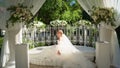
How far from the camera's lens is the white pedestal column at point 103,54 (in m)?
5.32

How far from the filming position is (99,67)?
5465 millimetres

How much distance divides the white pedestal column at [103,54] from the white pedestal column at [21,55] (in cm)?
147

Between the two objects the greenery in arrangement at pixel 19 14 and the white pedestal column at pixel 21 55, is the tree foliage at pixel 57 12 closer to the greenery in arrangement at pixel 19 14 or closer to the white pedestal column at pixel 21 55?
A: the greenery in arrangement at pixel 19 14

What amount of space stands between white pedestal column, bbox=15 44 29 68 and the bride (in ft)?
1.42

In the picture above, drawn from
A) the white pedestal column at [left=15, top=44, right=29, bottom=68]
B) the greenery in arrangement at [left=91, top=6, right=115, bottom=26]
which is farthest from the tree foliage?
the white pedestal column at [left=15, top=44, right=29, bottom=68]

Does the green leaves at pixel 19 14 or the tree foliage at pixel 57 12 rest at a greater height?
the tree foliage at pixel 57 12

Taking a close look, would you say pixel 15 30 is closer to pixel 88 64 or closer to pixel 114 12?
pixel 88 64

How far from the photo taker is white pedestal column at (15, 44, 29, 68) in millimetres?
5266

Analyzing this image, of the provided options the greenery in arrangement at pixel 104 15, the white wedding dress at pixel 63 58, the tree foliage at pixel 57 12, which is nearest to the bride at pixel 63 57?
the white wedding dress at pixel 63 58

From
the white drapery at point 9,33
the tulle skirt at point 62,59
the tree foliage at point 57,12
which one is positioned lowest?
the tulle skirt at point 62,59

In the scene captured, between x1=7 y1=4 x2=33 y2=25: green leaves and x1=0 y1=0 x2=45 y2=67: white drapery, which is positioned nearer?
x1=7 y1=4 x2=33 y2=25: green leaves

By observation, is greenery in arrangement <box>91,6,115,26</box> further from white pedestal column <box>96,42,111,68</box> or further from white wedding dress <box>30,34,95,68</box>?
white wedding dress <box>30,34,95,68</box>

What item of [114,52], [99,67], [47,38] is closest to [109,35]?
[114,52]

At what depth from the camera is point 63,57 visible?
5.66m
